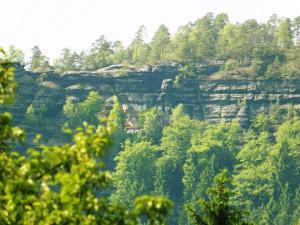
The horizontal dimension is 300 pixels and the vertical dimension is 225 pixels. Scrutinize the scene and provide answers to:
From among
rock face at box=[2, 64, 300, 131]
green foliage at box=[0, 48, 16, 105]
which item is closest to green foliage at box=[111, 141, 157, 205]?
rock face at box=[2, 64, 300, 131]

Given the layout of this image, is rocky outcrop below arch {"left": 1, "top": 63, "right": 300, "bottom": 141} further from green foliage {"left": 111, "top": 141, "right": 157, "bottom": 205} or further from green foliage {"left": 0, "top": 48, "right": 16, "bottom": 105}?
green foliage {"left": 0, "top": 48, "right": 16, "bottom": 105}

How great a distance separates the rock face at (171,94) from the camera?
625 ft

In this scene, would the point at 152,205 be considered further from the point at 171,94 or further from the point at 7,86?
the point at 171,94

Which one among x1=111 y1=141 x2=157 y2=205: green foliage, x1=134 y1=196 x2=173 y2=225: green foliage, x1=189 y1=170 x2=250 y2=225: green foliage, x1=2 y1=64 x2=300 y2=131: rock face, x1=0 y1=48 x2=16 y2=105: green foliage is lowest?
x1=111 y1=141 x2=157 y2=205: green foliage

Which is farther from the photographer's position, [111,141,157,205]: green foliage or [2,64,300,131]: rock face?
[2,64,300,131]: rock face

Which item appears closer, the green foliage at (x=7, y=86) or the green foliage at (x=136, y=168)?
the green foliage at (x=7, y=86)

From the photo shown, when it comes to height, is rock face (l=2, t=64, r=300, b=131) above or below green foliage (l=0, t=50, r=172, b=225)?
below

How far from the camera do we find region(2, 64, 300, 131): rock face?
625ft

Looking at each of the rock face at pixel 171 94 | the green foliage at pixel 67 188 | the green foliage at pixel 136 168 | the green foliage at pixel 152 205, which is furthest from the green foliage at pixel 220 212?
the rock face at pixel 171 94

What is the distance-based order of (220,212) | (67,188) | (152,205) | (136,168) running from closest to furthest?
(67,188) → (152,205) → (220,212) → (136,168)

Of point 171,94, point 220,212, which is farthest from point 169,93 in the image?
point 220,212

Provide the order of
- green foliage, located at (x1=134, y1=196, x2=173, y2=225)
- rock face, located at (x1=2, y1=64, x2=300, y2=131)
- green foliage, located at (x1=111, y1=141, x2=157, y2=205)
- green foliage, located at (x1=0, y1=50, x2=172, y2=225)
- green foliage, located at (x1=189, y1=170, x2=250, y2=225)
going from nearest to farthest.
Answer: green foliage, located at (x1=0, y1=50, x2=172, y2=225), green foliage, located at (x1=134, y1=196, x2=173, y2=225), green foliage, located at (x1=189, y1=170, x2=250, y2=225), green foliage, located at (x1=111, y1=141, x2=157, y2=205), rock face, located at (x1=2, y1=64, x2=300, y2=131)

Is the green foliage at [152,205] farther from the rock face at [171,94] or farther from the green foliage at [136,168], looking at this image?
the rock face at [171,94]

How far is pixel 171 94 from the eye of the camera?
19925 centimetres
